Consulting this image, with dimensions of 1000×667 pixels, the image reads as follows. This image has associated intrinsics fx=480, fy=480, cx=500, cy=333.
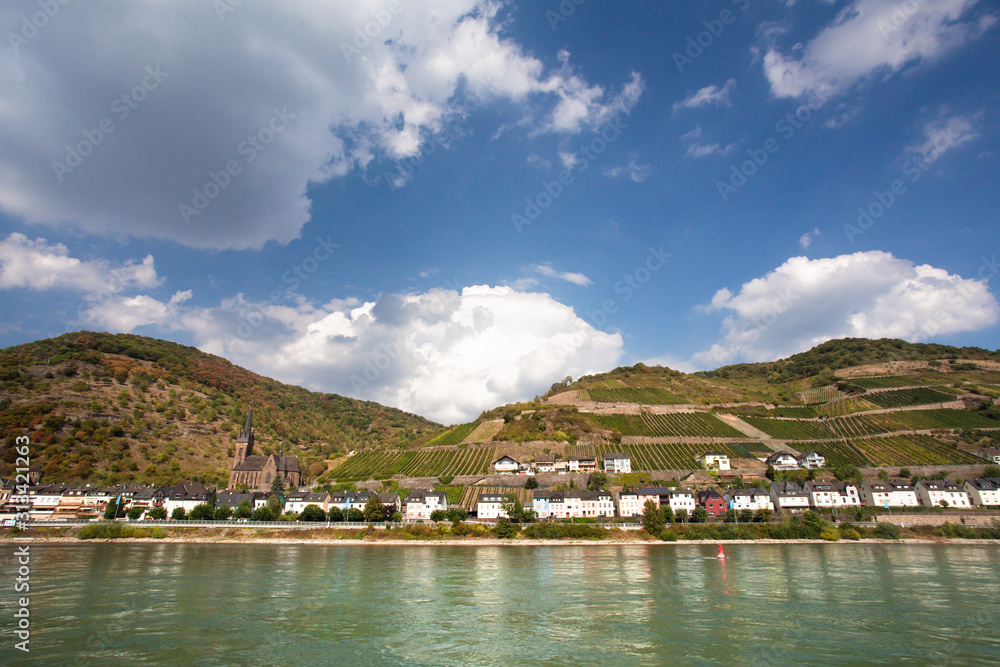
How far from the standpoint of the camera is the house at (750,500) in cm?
7556

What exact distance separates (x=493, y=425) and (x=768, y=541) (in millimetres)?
71356

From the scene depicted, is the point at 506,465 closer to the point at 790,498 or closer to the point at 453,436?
the point at 453,436

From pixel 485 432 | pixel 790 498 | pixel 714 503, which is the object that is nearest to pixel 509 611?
pixel 714 503

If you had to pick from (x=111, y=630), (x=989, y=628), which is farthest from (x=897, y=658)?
(x=111, y=630)

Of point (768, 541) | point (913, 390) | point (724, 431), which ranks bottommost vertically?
point (768, 541)

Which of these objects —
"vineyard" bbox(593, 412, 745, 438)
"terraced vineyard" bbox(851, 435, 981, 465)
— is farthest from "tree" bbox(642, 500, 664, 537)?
"terraced vineyard" bbox(851, 435, 981, 465)

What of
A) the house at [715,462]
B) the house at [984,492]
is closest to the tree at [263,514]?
the house at [715,462]

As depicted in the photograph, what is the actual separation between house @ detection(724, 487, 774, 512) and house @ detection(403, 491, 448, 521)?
153ft

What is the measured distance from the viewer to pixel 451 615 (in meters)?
25.8

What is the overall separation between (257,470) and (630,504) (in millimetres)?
82574

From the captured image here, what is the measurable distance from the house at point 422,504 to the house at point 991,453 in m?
93.3

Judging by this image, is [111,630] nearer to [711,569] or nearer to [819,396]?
[711,569]

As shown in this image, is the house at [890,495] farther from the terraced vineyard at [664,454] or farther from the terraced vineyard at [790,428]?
the terraced vineyard at [790,428]

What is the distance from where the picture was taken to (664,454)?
95.9m
